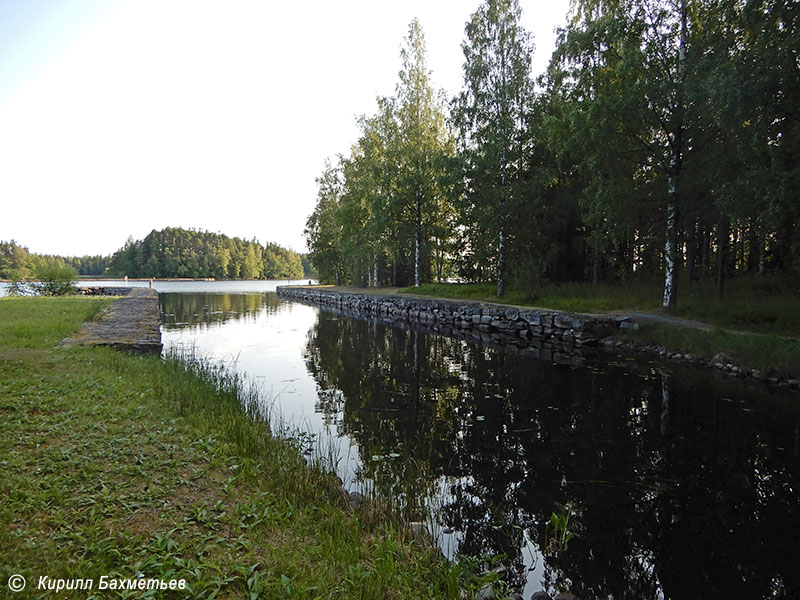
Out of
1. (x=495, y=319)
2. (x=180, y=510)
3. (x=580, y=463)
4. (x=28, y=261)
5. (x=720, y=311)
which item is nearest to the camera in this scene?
(x=180, y=510)

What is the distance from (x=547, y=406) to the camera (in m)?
7.68

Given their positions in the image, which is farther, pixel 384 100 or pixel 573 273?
pixel 384 100

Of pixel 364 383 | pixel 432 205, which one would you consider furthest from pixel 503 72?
pixel 364 383

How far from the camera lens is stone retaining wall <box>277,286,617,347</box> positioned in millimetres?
13773

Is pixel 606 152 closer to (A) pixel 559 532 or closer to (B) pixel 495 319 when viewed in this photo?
(B) pixel 495 319

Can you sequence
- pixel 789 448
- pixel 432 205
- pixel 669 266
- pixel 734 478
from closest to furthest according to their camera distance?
pixel 734 478, pixel 789 448, pixel 669 266, pixel 432 205

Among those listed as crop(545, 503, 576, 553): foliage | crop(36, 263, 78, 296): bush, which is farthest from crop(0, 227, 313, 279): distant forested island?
crop(545, 503, 576, 553): foliage

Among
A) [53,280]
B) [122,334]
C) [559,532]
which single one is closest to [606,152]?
[559,532]

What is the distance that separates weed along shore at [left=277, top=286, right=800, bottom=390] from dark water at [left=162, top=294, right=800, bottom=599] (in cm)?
82

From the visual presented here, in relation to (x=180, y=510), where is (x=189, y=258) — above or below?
above

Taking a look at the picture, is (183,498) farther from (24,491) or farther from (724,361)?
(724,361)

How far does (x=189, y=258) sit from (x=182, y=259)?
71.7 inches

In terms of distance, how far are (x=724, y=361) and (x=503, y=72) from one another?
17.1 meters

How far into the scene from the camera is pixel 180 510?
3074mm
